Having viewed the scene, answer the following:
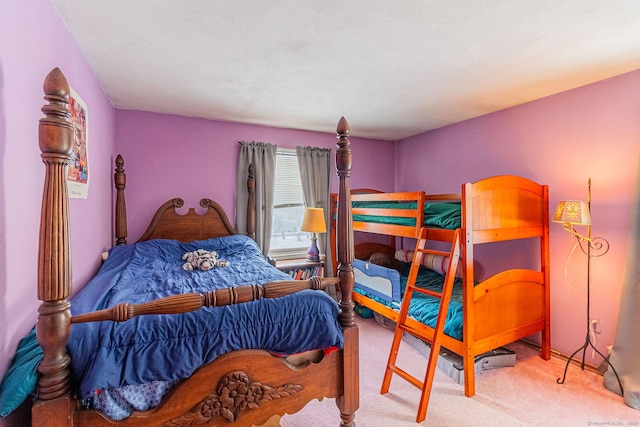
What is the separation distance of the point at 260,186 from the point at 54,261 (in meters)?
2.69

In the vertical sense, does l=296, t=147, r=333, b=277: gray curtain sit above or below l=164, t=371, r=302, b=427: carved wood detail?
above

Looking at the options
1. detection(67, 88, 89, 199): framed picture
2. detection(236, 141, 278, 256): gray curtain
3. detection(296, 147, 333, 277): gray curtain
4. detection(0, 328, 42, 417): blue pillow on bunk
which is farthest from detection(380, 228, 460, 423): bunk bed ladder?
detection(67, 88, 89, 199): framed picture

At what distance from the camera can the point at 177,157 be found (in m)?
3.34

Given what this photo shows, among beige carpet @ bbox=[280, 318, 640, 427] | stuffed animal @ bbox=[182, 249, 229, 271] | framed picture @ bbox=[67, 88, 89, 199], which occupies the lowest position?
beige carpet @ bbox=[280, 318, 640, 427]

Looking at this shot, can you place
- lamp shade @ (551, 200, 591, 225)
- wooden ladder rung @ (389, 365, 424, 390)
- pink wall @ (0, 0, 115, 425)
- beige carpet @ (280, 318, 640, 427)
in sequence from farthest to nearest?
lamp shade @ (551, 200, 591, 225) → wooden ladder rung @ (389, 365, 424, 390) → beige carpet @ (280, 318, 640, 427) → pink wall @ (0, 0, 115, 425)

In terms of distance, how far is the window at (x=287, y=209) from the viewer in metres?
3.91

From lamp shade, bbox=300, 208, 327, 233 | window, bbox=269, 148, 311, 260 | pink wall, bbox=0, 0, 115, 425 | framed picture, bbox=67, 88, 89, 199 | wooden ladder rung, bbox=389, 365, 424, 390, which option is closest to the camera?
pink wall, bbox=0, 0, 115, 425

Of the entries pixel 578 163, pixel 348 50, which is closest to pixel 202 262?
pixel 348 50

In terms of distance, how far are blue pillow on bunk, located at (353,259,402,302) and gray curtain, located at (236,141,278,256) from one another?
115 cm

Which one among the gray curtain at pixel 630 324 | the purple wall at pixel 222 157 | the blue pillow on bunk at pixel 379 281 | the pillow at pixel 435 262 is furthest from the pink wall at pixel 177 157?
the gray curtain at pixel 630 324

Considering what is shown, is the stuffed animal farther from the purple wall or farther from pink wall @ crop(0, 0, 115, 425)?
pink wall @ crop(0, 0, 115, 425)

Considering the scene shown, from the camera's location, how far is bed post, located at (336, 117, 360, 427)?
1612 millimetres

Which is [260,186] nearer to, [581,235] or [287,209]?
[287,209]

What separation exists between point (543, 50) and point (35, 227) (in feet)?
9.58
